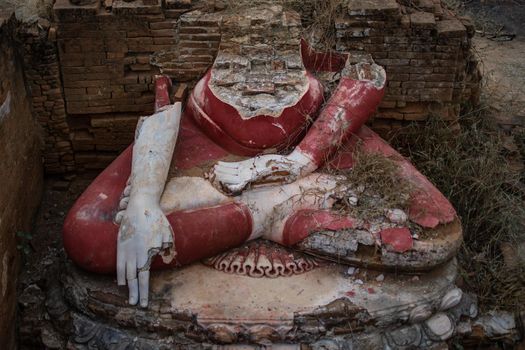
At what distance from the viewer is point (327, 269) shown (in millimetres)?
3609

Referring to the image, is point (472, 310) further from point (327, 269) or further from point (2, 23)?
point (2, 23)

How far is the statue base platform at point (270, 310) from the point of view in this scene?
11.2ft

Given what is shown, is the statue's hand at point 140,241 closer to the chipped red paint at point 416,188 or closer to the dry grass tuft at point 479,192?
the chipped red paint at point 416,188

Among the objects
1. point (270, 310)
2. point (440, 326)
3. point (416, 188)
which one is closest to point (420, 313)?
point (440, 326)

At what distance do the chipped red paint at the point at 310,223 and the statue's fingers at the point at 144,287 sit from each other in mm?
671

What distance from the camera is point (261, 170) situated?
3.59 meters

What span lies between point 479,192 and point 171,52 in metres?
1.96

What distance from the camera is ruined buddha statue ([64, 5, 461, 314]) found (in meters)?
3.44

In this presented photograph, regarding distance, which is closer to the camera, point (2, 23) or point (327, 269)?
point (327, 269)

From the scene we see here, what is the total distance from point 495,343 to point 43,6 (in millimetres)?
3198

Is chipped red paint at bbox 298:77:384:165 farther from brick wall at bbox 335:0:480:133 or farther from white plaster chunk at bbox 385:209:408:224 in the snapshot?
brick wall at bbox 335:0:480:133

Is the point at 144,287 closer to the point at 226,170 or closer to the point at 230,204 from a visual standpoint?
the point at 230,204

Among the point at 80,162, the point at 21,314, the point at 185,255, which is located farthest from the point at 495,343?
the point at 80,162

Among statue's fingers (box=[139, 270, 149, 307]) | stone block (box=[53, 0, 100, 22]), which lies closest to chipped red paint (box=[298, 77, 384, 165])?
statue's fingers (box=[139, 270, 149, 307])
